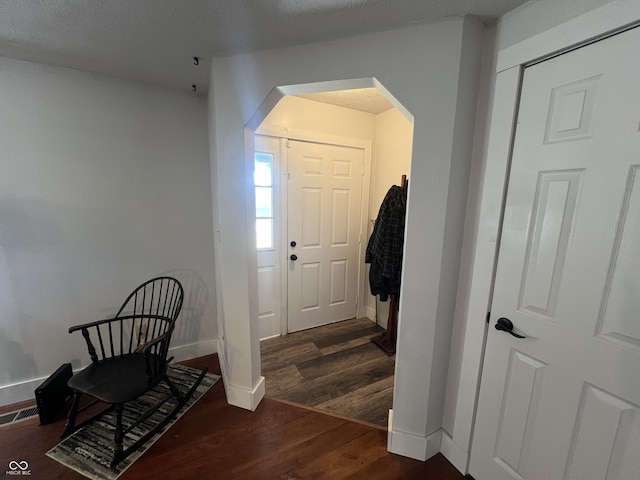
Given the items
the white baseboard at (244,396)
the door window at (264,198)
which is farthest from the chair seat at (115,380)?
the door window at (264,198)

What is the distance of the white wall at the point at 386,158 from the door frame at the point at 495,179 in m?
1.23

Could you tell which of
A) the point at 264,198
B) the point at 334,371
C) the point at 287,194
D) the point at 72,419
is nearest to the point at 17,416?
the point at 72,419

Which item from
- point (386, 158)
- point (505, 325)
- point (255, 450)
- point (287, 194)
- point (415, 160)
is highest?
point (386, 158)

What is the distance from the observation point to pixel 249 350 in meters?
1.75

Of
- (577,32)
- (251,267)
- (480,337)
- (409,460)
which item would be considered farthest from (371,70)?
(409,460)

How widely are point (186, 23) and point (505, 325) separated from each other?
2.04 m

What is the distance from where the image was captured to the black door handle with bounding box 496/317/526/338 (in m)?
1.15

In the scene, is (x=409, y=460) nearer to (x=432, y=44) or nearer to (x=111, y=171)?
(x=432, y=44)

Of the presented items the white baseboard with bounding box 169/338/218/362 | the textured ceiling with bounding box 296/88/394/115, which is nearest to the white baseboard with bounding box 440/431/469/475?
the white baseboard with bounding box 169/338/218/362

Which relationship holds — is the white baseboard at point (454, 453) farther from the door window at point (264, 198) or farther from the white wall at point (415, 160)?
the door window at point (264, 198)

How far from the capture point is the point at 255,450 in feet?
4.97

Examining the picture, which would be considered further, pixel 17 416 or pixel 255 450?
pixel 17 416

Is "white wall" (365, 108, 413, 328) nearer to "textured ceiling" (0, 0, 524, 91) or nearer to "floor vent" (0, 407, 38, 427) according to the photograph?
"textured ceiling" (0, 0, 524, 91)

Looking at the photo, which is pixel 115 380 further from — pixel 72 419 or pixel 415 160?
pixel 415 160
